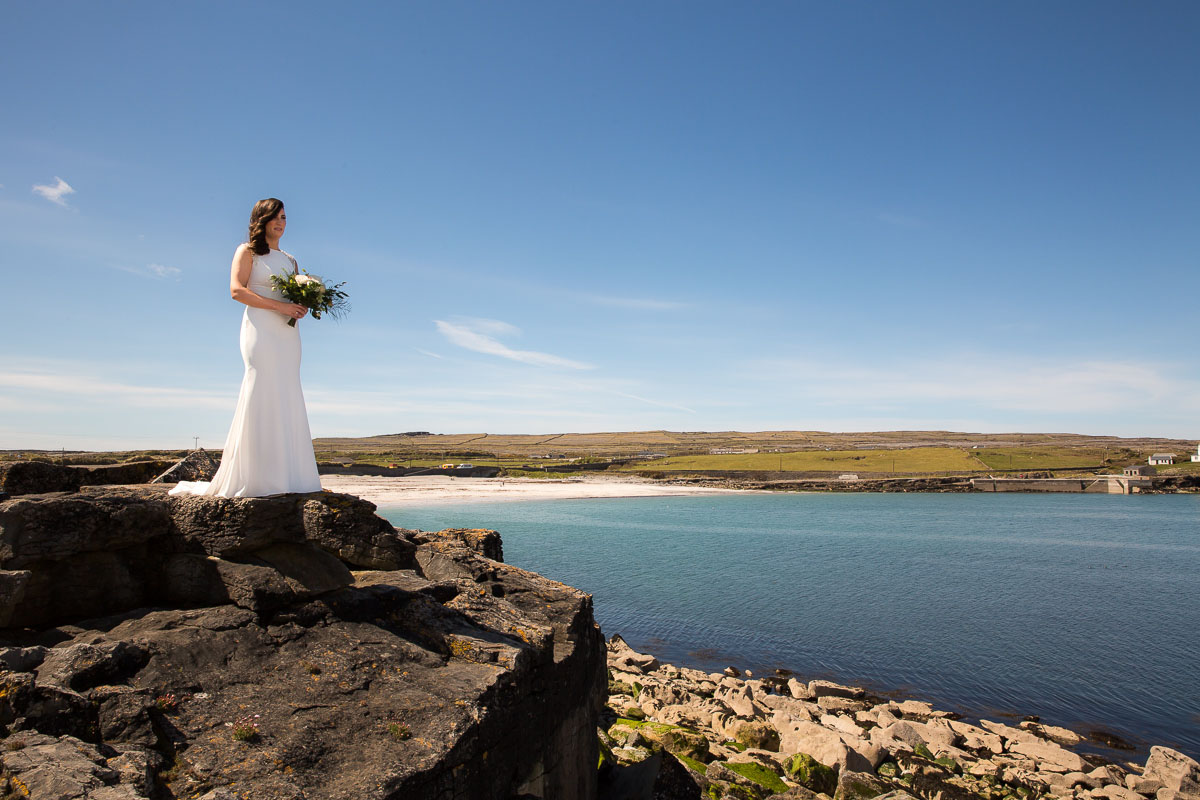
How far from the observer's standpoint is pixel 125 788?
4.27m

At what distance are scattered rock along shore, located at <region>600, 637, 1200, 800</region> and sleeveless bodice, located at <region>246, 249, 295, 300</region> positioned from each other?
29.3 ft

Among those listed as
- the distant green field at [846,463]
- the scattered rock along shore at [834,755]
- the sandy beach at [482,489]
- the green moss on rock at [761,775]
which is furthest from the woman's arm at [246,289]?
the distant green field at [846,463]

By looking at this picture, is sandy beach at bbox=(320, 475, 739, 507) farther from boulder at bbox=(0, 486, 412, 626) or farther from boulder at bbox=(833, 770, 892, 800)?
boulder at bbox=(0, 486, 412, 626)

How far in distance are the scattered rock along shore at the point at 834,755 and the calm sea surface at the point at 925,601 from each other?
9.74 ft

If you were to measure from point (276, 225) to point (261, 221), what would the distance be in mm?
163

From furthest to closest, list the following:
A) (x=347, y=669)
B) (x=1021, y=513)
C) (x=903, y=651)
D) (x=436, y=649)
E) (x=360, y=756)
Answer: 1. (x=1021, y=513)
2. (x=903, y=651)
3. (x=436, y=649)
4. (x=347, y=669)
5. (x=360, y=756)

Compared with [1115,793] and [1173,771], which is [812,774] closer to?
[1115,793]

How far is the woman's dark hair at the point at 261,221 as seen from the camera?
7.81 m

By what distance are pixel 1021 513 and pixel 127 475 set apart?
9660 cm

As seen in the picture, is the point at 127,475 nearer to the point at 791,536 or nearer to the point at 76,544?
the point at 76,544

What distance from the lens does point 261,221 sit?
7.85 meters

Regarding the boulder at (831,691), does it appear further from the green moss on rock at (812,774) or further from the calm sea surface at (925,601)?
the green moss on rock at (812,774)

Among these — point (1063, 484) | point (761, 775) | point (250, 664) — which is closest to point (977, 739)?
point (761, 775)

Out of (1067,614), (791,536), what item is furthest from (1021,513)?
(1067,614)
